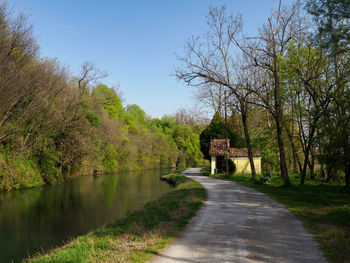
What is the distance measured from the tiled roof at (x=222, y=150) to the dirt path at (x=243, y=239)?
21.8m

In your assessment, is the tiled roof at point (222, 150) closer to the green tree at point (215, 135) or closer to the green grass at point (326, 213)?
the green tree at point (215, 135)

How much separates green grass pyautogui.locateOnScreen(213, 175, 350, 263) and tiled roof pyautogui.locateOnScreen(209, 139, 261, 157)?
13833mm

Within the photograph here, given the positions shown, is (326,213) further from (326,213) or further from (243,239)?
(243,239)

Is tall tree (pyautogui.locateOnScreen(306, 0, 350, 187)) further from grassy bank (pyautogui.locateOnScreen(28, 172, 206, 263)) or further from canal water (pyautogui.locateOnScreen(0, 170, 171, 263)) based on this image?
canal water (pyautogui.locateOnScreen(0, 170, 171, 263))

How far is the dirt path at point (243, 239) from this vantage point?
6195mm

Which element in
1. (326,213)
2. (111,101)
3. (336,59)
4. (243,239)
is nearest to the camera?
(243,239)

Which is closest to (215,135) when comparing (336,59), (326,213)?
(336,59)

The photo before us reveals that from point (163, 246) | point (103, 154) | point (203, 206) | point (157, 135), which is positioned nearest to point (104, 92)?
point (103, 154)

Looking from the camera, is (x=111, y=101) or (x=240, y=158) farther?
(x=111, y=101)

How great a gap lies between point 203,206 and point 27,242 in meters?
6.68

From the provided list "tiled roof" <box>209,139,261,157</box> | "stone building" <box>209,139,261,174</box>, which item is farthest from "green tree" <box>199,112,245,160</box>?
"stone building" <box>209,139,261,174</box>

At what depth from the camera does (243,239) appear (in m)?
7.50

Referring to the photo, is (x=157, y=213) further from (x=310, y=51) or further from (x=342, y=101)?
(x=310, y=51)

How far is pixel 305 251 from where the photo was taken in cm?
659
